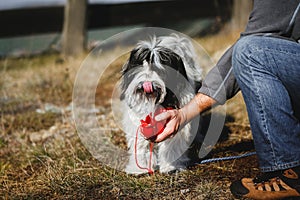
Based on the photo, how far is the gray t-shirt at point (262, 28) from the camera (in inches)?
80.2

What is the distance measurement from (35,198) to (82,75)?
3.20 m

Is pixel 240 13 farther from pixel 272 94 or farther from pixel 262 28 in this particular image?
pixel 272 94

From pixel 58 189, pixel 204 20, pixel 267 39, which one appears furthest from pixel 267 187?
pixel 204 20

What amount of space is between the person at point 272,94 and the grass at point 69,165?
0.87 ft

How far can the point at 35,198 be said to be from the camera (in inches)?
88.4

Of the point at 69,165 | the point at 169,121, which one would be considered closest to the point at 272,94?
the point at 169,121

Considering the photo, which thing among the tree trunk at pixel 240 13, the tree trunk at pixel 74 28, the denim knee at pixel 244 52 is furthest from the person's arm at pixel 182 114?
the tree trunk at pixel 74 28

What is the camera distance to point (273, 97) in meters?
1.96

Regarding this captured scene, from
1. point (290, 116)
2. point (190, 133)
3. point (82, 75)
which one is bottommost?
point (82, 75)

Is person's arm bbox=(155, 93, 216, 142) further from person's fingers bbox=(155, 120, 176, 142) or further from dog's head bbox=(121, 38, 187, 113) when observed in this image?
dog's head bbox=(121, 38, 187, 113)

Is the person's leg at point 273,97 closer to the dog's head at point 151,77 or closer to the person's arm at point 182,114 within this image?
the person's arm at point 182,114

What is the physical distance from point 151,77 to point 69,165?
32.8 inches

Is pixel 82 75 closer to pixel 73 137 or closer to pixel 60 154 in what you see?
pixel 73 137

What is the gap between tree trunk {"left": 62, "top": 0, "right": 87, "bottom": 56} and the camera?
670cm
